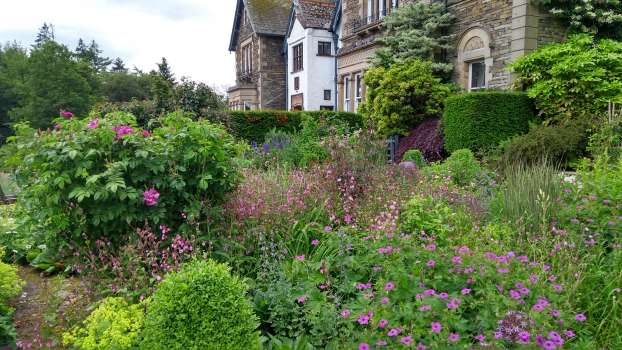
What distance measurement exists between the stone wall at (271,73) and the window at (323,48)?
165 inches

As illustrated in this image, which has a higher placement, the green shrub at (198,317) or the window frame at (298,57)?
the window frame at (298,57)

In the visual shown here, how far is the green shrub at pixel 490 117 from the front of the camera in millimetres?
10984

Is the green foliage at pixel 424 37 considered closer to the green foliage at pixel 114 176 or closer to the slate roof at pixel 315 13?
the slate roof at pixel 315 13

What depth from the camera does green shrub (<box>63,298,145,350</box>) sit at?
281cm

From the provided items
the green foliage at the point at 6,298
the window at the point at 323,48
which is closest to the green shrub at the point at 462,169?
the green foliage at the point at 6,298

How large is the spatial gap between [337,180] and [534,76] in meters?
8.03

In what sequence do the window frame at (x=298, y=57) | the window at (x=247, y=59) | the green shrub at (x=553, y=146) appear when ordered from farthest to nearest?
1. the window at (x=247, y=59)
2. the window frame at (x=298, y=57)
3. the green shrub at (x=553, y=146)

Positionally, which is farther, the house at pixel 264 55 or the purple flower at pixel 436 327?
the house at pixel 264 55

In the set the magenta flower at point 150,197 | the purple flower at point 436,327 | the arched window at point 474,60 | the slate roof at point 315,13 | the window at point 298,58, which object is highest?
the slate roof at point 315,13

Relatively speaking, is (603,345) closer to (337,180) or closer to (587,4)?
(337,180)

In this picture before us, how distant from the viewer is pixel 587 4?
11039 mm

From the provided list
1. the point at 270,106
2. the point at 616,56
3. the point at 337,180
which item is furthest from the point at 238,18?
the point at 337,180

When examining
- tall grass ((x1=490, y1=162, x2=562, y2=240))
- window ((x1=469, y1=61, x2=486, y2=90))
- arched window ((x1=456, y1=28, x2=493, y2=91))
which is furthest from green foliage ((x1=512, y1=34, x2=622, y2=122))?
tall grass ((x1=490, y1=162, x2=562, y2=240))

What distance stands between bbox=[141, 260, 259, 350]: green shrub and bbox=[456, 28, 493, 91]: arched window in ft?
39.7
